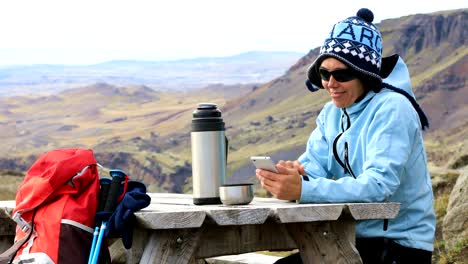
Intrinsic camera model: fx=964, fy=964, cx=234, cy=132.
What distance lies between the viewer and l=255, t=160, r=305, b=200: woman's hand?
4520 mm

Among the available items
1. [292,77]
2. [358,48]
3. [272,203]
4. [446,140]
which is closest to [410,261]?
[272,203]

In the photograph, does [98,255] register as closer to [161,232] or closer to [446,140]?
[161,232]

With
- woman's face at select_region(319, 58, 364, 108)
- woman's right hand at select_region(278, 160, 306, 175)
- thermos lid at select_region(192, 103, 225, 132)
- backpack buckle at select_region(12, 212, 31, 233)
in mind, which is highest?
woman's face at select_region(319, 58, 364, 108)

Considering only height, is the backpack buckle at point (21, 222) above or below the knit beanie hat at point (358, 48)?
below

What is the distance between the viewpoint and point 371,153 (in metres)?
4.58

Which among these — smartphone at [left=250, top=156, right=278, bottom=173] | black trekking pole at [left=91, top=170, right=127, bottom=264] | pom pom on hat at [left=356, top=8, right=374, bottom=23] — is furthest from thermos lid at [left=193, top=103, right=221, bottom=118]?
pom pom on hat at [left=356, top=8, right=374, bottom=23]

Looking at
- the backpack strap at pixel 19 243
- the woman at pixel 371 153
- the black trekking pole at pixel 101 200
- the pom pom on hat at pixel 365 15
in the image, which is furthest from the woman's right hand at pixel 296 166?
the backpack strap at pixel 19 243

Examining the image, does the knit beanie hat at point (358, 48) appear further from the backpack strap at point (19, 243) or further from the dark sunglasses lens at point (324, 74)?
the backpack strap at point (19, 243)

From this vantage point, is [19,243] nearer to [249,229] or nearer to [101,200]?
[101,200]

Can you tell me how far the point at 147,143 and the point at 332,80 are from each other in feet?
274

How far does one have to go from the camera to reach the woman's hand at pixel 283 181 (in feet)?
14.8

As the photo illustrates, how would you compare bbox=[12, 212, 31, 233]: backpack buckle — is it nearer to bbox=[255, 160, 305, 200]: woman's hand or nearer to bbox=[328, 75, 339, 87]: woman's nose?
bbox=[255, 160, 305, 200]: woman's hand

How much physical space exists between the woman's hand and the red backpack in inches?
31.8

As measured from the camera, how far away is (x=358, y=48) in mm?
4746
